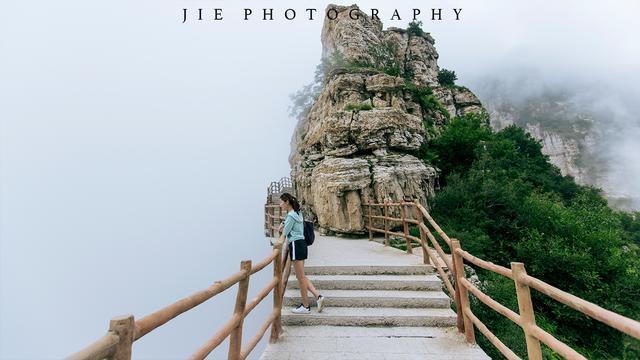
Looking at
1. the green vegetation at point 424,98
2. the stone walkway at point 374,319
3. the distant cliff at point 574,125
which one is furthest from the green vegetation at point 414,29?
the distant cliff at point 574,125

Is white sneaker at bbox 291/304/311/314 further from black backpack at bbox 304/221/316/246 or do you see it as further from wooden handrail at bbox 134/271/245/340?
wooden handrail at bbox 134/271/245/340

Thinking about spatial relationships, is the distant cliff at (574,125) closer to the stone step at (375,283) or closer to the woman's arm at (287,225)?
the stone step at (375,283)

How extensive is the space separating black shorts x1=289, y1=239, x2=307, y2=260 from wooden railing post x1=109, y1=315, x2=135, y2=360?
9.98 feet

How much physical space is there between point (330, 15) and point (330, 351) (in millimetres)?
27409

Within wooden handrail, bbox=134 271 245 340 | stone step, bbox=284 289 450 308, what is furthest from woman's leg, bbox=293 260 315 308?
wooden handrail, bbox=134 271 245 340

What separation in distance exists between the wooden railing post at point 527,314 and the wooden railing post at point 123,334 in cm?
255

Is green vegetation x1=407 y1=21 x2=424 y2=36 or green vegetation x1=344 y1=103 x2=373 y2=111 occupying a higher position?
green vegetation x1=407 y1=21 x2=424 y2=36

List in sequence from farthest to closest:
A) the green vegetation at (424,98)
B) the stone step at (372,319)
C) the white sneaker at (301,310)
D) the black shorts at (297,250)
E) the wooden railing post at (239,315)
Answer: the green vegetation at (424,98) → the black shorts at (297,250) → the white sneaker at (301,310) → the stone step at (372,319) → the wooden railing post at (239,315)

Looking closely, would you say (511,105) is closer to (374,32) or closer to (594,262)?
(374,32)

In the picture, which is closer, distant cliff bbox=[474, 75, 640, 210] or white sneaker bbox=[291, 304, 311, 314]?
white sneaker bbox=[291, 304, 311, 314]

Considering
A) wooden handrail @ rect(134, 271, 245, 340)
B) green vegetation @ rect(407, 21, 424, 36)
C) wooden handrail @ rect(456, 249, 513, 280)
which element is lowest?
wooden handrail @ rect(456, 249, 513, 280)

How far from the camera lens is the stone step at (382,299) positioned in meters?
4.38

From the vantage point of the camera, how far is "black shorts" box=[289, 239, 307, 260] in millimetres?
4238

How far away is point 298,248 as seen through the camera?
168 inches
